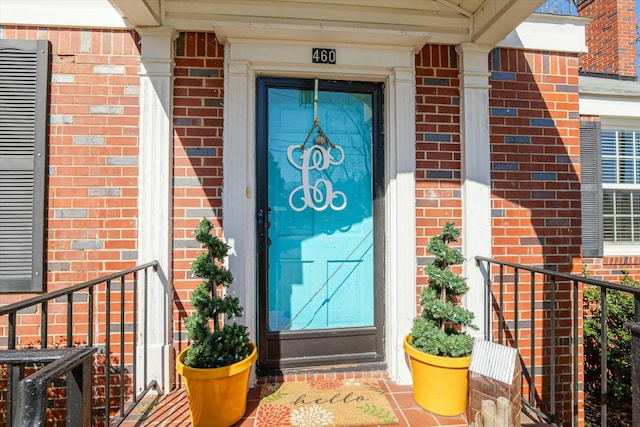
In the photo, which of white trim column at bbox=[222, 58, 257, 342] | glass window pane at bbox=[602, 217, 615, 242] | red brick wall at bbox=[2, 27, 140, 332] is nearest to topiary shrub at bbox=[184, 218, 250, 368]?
white trim column at bbox=[222, 58, 257, 342]

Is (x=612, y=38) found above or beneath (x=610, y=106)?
above

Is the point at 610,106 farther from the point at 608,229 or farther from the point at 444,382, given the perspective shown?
the point at 444,382

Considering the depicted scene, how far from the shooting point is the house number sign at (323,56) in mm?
2354

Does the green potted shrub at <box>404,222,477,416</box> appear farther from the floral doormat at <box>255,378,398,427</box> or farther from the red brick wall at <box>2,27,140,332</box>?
the red brick wall at <box>2,27,140,332</box>

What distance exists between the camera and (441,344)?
1.99m

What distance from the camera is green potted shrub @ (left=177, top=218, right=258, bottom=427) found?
5.85ft

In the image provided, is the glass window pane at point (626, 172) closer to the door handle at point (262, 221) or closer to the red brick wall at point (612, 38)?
the red brick wall at point (612, 38)

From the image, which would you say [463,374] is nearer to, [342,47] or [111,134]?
[342,47]

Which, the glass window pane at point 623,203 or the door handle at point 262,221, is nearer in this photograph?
the door handle at point 262,221

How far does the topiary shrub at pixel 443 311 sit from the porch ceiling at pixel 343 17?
1.41 meters

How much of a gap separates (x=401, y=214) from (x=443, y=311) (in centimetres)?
72

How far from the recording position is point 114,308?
2246mm

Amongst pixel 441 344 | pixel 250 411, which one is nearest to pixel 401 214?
pixel 441 344

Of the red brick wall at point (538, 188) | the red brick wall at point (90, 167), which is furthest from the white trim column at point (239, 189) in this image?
the red brick wall at point (538, 188)
